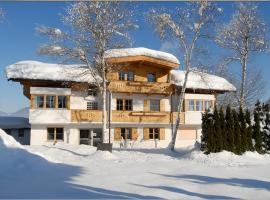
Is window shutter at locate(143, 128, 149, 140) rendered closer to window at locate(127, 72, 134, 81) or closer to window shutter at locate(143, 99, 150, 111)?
window shutter at locate(143, 99, 150, 111)

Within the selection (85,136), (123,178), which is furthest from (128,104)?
(123,178)

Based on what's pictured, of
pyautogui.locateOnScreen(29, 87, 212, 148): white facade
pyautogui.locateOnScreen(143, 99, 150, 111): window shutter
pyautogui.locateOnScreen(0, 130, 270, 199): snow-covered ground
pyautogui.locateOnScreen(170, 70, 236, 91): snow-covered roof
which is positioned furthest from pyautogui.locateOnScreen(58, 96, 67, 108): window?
pyautogui.locateOnScreen(0, 130, 270, 199): snow-covered ground

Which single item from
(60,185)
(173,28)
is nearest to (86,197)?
(60,185)

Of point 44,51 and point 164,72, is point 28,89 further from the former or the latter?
point 164,72

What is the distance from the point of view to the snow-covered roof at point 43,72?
2762 centimetres

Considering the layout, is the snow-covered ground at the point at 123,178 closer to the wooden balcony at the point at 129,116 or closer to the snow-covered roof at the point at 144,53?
the wooden balcony at the point at 129,116

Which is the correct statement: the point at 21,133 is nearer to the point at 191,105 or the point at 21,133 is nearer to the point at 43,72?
the point at 43,72

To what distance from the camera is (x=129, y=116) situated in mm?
30812

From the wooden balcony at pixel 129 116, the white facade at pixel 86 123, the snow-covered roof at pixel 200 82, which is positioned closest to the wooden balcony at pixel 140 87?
A: the white facade at pixel 86 123

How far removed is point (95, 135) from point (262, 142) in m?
14.9

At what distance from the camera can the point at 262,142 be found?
2077cm

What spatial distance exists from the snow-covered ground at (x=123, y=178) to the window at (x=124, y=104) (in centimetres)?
1404

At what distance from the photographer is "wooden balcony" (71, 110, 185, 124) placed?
29.1 meters

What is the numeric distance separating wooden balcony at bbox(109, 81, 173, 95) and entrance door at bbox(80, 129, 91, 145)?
4.35 meters
